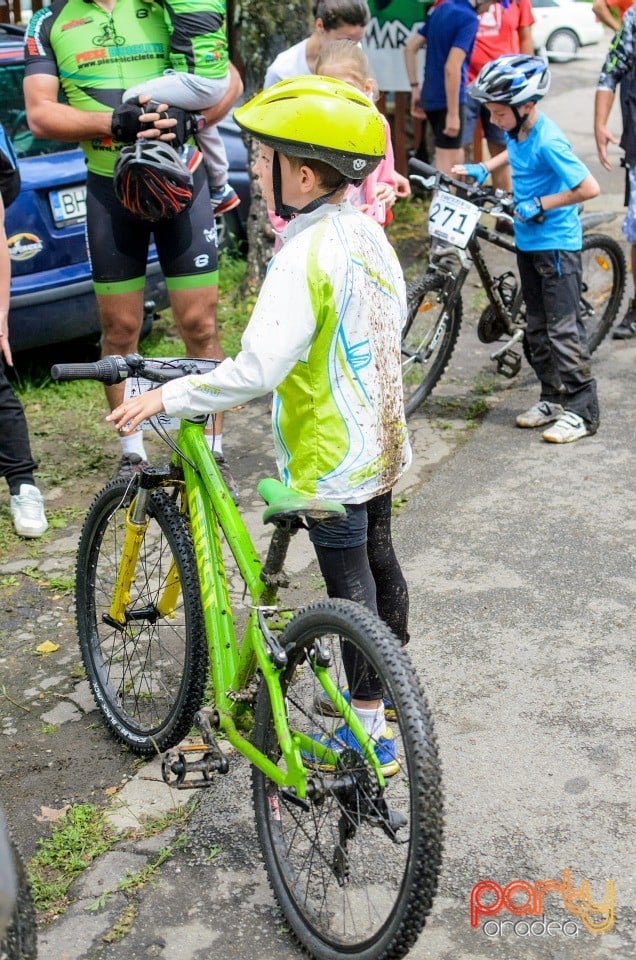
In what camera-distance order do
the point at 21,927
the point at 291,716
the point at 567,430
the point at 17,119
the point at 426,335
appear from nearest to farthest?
1. the point at 21,927
2. the point at 291,716
3. the point at 567,430
4. the point at 426,335
5. the point at 17,119

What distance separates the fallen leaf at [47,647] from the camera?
4255 mm

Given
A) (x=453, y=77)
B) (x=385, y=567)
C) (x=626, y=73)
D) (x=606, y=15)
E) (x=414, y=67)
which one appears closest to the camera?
(x=385, y=567)

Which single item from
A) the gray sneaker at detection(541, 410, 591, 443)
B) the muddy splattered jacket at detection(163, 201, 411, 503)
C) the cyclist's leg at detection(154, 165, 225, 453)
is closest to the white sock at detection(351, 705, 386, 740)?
the muddy splattered jacket at detection(163, 201, 411, 503)

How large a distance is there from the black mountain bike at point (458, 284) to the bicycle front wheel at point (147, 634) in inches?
96.6

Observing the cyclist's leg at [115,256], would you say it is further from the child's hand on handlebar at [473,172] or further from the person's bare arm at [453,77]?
the person's bare arm at [453,77]

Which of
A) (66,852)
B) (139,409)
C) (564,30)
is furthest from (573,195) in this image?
(564,30)

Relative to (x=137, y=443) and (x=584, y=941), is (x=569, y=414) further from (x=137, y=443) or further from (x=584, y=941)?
(x=584, y=941)

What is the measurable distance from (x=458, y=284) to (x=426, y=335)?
1.02 feet

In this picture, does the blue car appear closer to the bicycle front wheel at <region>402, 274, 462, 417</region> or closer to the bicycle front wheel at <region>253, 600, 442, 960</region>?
the bicycle front wheel at <region>402, 274, 462, 417</region>

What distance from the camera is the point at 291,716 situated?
9.84ft

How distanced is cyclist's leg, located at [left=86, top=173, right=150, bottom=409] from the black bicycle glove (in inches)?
9.0

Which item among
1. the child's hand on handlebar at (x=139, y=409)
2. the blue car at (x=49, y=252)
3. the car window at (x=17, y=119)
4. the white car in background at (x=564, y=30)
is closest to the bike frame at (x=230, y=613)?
the child's hand on handlebar at (x=139, y=409)

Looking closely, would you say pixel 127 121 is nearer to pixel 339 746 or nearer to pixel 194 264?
pixel 194 264

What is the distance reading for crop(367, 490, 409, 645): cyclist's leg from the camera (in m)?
3.35
